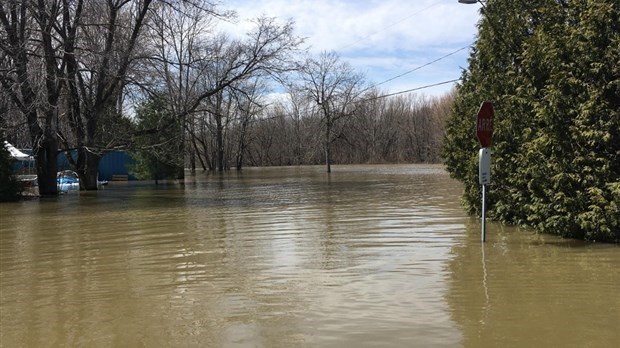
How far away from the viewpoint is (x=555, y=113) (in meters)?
7.99

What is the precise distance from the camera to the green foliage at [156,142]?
91.5ft

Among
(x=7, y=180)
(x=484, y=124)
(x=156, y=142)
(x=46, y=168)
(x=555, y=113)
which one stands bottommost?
(x=7, y=180)

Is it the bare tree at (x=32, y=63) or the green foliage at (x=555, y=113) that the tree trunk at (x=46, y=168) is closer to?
the bare tree at (x=32, y=63)

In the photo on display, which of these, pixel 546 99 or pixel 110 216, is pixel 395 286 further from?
pixel 110 216

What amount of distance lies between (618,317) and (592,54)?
4.39m

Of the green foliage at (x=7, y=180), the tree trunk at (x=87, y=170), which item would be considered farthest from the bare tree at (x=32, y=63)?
the tree trunk at (x=87, y=170)

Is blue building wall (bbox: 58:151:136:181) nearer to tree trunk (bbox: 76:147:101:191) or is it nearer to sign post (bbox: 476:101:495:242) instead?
tree trunk (bbox: 76:147:101:191)

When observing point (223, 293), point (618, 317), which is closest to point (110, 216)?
point (223, 293)

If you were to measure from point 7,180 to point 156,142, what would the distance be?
10843 millimetres

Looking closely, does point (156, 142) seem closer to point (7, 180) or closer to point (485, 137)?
point (7, 180)

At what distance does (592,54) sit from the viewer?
7.64m

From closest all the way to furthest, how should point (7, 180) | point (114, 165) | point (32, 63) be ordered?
point (32, 63)
point (7, 180)
point (114, 165)

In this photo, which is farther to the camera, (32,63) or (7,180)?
(7,180)

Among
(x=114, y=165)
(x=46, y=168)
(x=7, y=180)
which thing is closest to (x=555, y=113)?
(x=7, y=180)
